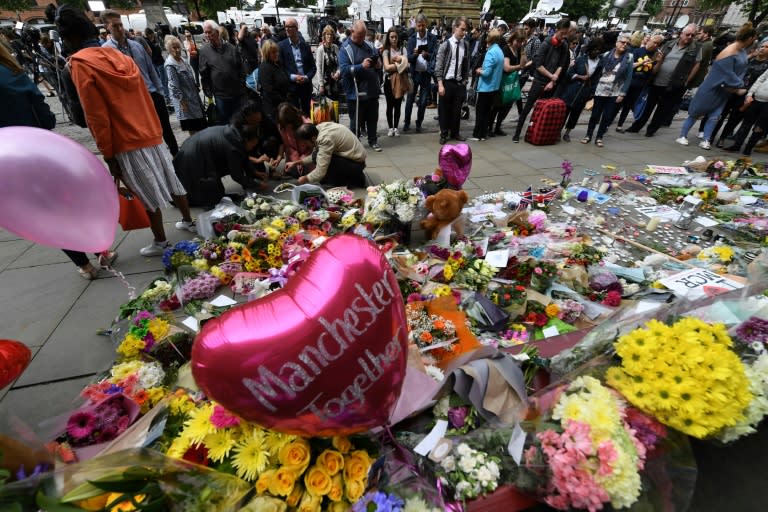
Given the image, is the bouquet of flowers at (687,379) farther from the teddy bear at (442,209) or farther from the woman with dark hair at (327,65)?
the woman with dark hair at (327,65)

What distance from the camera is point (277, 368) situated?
1.06 metres

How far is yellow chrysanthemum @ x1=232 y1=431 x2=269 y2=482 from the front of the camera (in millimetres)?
1299

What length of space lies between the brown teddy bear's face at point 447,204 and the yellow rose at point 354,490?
246 centimetres

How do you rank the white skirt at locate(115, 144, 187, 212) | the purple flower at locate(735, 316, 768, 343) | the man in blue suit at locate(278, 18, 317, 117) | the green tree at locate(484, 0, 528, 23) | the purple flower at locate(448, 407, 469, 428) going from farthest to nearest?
the green tree at locate(484, 0, 528, 23)
the man in blue suit at locate(278, 18, 317, 117)
the white skirt at locate(115, 144, 187, 212)
the purple flower at locate(448, 407, 469, 428)
the purple flower at locate(735, 316, 768, 343)

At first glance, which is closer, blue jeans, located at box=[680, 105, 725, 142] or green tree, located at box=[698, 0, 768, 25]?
blue jeans, located at box=[680, 105, 725, 142]

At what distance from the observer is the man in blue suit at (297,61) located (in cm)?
595

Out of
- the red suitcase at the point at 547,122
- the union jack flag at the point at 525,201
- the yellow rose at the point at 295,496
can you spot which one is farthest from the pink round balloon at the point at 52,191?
the red suitcase at the point at 547,122

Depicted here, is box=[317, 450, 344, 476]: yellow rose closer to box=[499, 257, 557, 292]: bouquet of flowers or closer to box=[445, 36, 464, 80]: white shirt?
box=[499, 257, 557, 292]: bouquet of flowers

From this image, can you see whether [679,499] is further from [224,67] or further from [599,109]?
[599,109]

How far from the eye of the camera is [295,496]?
1270 millimetres

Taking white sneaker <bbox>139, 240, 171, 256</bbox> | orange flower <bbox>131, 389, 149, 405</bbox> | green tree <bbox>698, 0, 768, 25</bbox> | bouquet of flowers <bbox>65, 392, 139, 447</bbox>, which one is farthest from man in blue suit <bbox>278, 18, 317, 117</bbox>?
green tree <bbox>698, 0, 768, 25</bbox>

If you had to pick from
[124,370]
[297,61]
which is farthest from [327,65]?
[124,370]

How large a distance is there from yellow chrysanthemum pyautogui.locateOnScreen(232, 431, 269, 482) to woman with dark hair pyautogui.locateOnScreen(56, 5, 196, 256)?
8.47 ft

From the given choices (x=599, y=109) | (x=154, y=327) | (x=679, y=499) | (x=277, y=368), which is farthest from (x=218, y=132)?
(x=599, y=109)
